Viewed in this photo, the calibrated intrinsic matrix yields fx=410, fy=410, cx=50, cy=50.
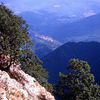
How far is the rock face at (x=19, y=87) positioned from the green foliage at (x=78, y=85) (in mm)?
19694

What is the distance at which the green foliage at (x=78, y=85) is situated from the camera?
82.8 metres

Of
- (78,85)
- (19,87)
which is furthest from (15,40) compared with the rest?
(78,85)

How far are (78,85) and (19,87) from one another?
1350 inches

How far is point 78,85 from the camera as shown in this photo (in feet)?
270

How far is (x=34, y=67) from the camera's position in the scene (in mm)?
74750

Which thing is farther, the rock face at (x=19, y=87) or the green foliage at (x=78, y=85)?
the green foliage at (x=78, y=85)

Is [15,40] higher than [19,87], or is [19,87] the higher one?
[15,40]

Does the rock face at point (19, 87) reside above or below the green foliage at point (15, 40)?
below

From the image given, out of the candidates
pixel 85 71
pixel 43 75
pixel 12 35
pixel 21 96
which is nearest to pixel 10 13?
pixel 12 35

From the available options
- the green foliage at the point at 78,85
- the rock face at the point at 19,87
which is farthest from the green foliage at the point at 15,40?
the green foliage at the point at 78,85

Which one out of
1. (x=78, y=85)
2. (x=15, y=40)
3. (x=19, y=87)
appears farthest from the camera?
(x=78, y=85)

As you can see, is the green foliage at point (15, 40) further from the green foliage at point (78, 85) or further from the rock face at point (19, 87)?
the green foliage at point (78, 85)

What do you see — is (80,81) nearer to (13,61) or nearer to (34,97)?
(13,61)

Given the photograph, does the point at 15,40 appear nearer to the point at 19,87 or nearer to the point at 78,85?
the point at 19,87
